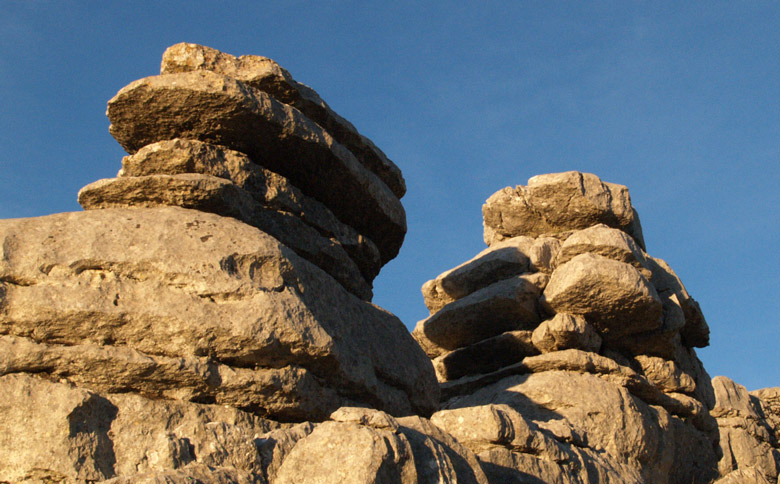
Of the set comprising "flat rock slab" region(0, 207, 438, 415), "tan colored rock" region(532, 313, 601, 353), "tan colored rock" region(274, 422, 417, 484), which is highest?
"tan colored rock" region(532, 313, 601, 353)

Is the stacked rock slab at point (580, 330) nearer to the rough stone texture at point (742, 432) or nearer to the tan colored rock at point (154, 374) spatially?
the rough stone texture at point (742, 432)

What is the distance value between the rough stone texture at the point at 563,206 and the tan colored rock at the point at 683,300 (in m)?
0.85

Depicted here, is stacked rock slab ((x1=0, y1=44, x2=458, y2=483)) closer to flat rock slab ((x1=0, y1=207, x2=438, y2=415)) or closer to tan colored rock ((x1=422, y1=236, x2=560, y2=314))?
flat rock slab ((x1=0, y1=207, x2=438, y2=415))

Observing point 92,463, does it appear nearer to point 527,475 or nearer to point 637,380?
point 527,475

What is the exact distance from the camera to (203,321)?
895 centimetres

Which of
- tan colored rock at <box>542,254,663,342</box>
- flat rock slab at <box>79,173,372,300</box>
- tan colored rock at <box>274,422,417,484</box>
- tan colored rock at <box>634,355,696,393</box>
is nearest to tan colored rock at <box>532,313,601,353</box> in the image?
tan colored rock at <box>542,254,663,342</box>

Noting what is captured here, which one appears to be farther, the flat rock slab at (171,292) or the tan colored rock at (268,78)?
the tan colored rock at (268,78)

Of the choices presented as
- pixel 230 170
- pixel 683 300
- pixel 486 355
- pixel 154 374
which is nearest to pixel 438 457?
pixel 154 374

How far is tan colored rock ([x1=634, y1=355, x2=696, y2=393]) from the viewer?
17734 millimetres

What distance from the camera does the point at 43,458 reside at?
309 inches

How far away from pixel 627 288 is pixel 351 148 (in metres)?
6.30

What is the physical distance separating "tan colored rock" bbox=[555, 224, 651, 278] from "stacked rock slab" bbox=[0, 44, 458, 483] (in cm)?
627

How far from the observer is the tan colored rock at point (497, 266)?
18.2m

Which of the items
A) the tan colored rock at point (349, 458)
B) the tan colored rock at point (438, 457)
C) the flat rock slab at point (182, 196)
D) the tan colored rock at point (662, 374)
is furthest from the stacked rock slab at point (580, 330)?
the tan colored rock at point (349, 458)
